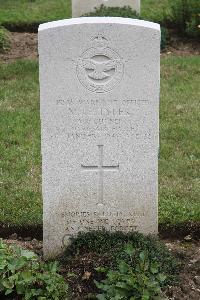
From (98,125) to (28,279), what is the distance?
1144mm

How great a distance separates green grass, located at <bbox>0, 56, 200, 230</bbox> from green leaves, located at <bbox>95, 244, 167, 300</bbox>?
1.29 metres

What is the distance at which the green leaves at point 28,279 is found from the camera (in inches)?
176

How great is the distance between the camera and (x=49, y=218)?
5172 millimetres

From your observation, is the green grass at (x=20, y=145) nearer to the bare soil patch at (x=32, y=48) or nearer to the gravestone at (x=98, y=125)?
the bare soil patch at (x=32, y=48)

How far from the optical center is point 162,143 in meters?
7.51

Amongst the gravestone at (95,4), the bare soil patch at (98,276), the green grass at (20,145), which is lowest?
the bare soil patch at (98,276)

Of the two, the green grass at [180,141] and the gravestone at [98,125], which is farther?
the green grass at [180,141]

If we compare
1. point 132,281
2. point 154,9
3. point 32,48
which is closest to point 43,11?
point 154,9

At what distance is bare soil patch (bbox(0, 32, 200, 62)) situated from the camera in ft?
36.7

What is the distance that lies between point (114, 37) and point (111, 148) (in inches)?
29.6

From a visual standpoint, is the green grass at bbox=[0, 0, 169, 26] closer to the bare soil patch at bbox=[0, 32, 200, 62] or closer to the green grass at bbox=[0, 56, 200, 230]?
the bare soil patch at bbox=[0, 32, 200, 62]

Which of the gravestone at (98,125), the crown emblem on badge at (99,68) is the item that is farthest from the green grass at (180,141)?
the crown emblem on badge at (99,68)

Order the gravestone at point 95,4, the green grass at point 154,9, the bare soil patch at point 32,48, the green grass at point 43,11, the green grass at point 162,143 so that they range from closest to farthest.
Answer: the green grass at point 162,143 → the bare soil patch at point 32,48 → the gravestone at point 95,4 → the green grass at point 154,9 → the green grass at point 43,11

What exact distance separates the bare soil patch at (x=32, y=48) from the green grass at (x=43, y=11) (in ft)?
2.87
